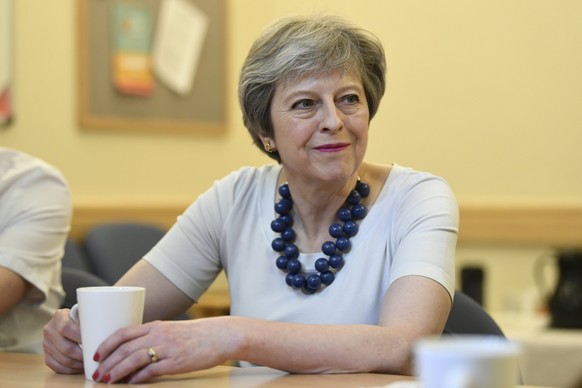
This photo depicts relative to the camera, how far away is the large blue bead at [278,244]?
6.82ft

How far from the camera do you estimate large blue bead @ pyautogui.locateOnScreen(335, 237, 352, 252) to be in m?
2.01

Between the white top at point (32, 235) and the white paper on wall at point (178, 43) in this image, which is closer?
the white top at point (32, 235)

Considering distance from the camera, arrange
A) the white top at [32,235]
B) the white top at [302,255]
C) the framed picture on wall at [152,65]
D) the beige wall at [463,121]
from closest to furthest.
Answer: the white top at [302,255]
the white top at [32,235]
the framed picture on wall at [152,65]
the beige wall at [463,121]

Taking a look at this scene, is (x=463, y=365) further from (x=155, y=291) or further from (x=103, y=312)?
(x=155, y=291)

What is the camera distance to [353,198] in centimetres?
206

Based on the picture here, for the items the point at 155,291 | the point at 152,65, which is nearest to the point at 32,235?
the point at 155,291

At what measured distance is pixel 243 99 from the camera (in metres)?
2.10

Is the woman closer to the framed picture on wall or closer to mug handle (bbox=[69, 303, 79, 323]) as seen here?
mug handle (bbox=[69, 303, 79, 323])

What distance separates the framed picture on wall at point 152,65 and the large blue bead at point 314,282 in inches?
85.1

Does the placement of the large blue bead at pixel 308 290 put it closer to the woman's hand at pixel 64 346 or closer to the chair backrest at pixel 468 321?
the chair backrest at pixel 468 321

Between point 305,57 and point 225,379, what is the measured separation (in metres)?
0.68

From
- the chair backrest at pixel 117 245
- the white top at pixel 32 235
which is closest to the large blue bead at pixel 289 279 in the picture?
the white top at pixel 32 235

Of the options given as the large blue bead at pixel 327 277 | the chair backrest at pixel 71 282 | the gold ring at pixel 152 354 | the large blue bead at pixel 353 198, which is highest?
the large blue bead at pixel 353 198

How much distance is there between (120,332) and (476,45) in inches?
125
